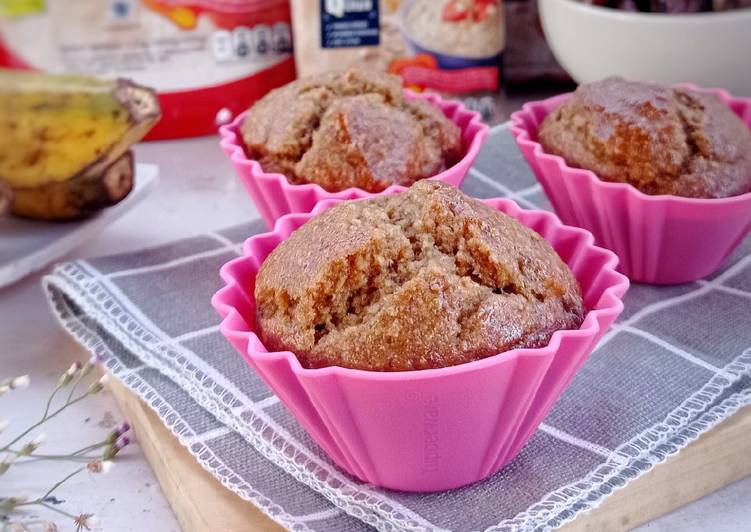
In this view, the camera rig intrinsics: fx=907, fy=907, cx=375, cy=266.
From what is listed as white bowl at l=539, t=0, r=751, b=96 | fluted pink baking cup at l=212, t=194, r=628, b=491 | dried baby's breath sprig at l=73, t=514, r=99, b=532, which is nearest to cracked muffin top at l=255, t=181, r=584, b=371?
fluted pink baking cup at l=212, t=194, r=628, b=491

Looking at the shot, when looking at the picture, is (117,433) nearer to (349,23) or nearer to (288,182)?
(288,182)

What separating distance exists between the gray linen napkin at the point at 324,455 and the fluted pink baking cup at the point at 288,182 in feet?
0.46

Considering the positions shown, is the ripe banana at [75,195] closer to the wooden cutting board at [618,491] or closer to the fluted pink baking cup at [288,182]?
the fluted pink baking cup at [288,182]

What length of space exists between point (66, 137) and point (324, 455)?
0.73m

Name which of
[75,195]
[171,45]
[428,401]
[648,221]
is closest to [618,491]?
[428,401]

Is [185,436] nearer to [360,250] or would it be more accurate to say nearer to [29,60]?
[360,250]

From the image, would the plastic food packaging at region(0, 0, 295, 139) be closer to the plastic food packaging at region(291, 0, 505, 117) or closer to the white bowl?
the plastic food packaging at region(291, 0, 505, 117)

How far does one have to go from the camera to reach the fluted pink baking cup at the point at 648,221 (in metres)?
1.29

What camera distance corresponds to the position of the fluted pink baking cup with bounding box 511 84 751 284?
4.25 feet

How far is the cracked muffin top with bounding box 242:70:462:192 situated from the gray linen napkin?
0.73ft

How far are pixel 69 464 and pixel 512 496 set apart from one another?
1.84 ft

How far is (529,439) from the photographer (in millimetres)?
1076

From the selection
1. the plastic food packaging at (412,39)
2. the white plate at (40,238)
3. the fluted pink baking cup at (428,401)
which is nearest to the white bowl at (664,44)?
the plastic food packaging at (412,39)

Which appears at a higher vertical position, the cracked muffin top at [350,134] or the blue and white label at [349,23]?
the blue and white label at [349,23]
